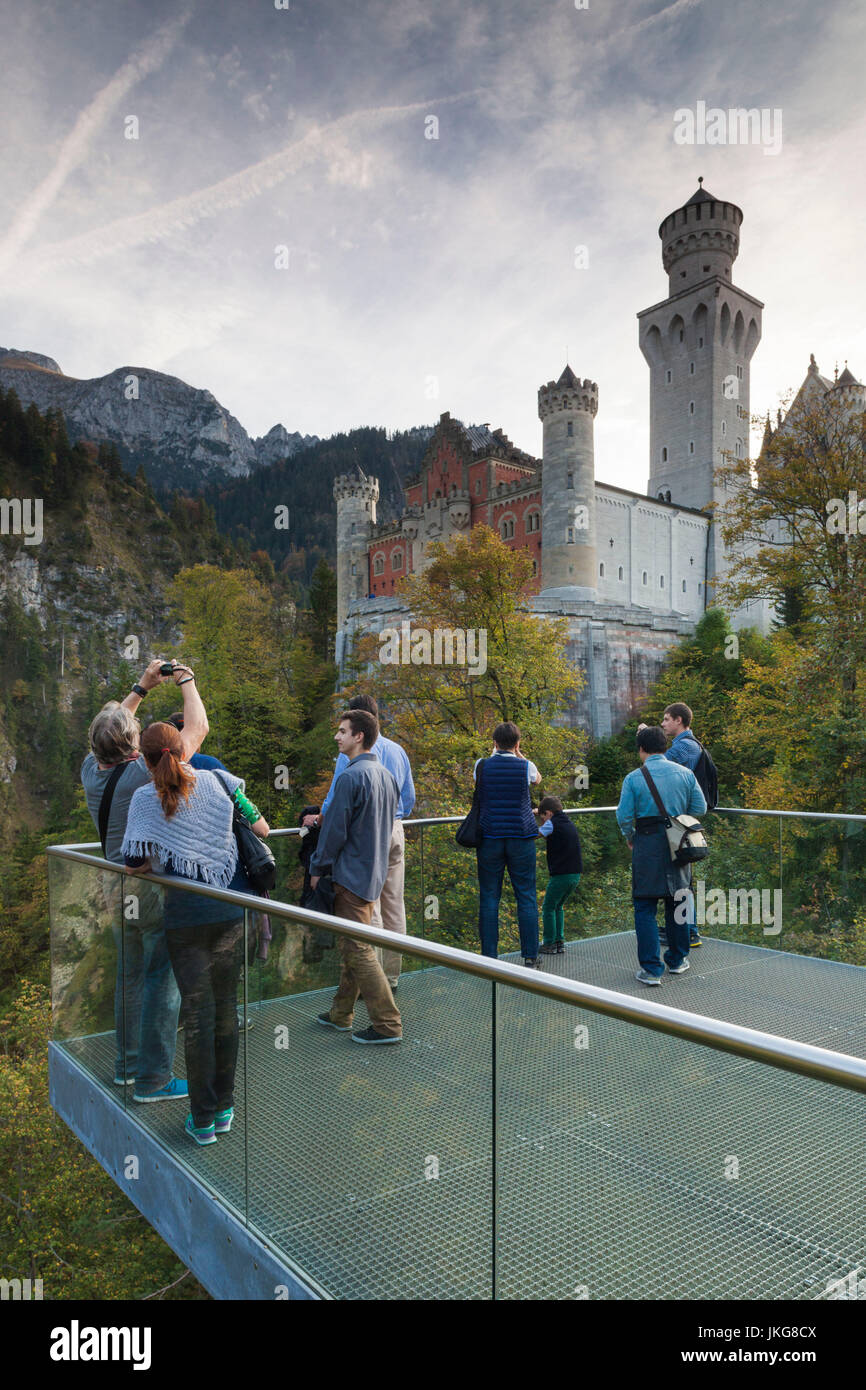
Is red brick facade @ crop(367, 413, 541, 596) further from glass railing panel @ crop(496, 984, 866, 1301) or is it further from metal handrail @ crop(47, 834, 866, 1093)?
glass railing panel @ crop(496, 984, 866, 1301)

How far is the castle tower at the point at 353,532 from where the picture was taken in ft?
189

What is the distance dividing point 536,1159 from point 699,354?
186 feet

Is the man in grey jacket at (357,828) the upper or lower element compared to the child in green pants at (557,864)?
upper

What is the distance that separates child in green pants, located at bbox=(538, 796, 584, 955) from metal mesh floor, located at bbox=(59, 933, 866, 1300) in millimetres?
3829

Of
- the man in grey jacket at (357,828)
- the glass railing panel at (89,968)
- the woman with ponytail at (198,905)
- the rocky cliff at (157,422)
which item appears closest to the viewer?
the woman with ponytail at (198,905)

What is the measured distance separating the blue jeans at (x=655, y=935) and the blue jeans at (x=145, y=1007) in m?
3.35

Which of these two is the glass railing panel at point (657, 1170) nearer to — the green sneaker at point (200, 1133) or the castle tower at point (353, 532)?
the green sneaker at point (200, 1133)

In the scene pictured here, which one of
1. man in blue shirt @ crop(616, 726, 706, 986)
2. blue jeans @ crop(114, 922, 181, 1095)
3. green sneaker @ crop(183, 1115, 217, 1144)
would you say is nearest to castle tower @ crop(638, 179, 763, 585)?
man in blue shirt @ crop(616, 726, 706, 986)

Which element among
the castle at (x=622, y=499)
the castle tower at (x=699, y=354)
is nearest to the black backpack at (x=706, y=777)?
the castle at (x=622, y=499)

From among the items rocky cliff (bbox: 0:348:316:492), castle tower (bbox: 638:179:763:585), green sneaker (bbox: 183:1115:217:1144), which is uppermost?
rocky cliff (bbox: 0:348:316:492)

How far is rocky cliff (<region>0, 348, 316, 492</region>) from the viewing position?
552 feet

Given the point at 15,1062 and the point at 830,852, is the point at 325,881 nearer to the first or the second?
the point at 830,852

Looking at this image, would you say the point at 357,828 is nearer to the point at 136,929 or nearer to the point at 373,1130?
the point at 136,929
